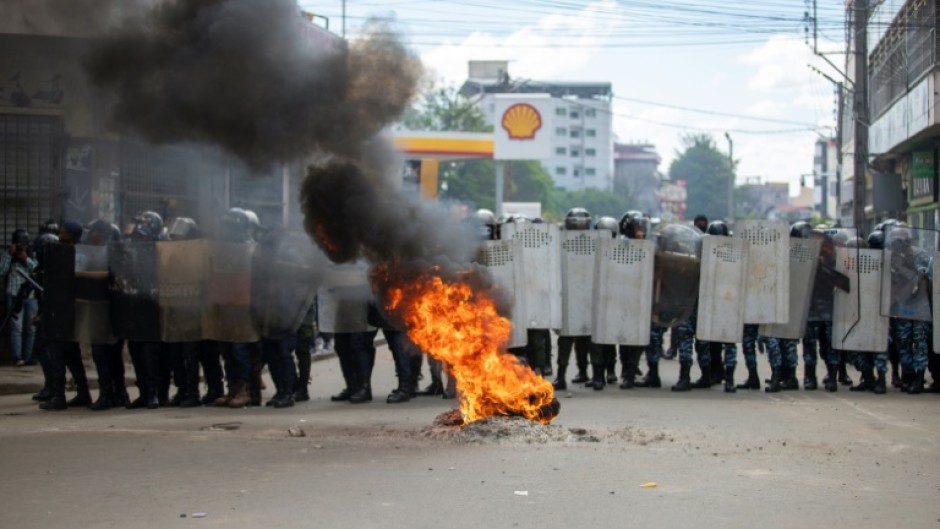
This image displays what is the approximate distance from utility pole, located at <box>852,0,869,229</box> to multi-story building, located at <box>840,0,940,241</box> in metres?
0.07

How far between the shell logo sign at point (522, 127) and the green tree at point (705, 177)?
73.5 m

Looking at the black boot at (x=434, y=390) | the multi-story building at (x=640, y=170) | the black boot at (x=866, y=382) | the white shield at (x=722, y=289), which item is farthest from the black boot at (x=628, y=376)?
the multi-story building at (x=640, y=170)

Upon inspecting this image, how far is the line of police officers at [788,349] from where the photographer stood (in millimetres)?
12258

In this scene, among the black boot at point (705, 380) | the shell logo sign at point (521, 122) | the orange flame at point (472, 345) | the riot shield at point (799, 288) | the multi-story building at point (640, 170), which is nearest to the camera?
the orange flame at point (472, 345)

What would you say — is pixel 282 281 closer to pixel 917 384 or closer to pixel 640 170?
pixel 917 384

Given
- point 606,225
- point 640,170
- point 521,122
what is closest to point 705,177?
point 640,170

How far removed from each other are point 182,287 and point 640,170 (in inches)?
5640

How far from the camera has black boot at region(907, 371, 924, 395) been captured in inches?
479

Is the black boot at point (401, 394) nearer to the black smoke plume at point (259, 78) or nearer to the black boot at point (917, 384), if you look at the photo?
the black smoke plume at point (259, 78)

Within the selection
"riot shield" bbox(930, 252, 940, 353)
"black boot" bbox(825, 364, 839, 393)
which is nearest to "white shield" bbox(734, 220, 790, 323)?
"black boot" bbox(825, 364, 839, 393)

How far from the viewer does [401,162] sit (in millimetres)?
10359

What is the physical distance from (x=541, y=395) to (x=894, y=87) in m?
22.8

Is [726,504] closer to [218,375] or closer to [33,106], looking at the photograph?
[218,375]

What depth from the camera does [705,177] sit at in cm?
11606
